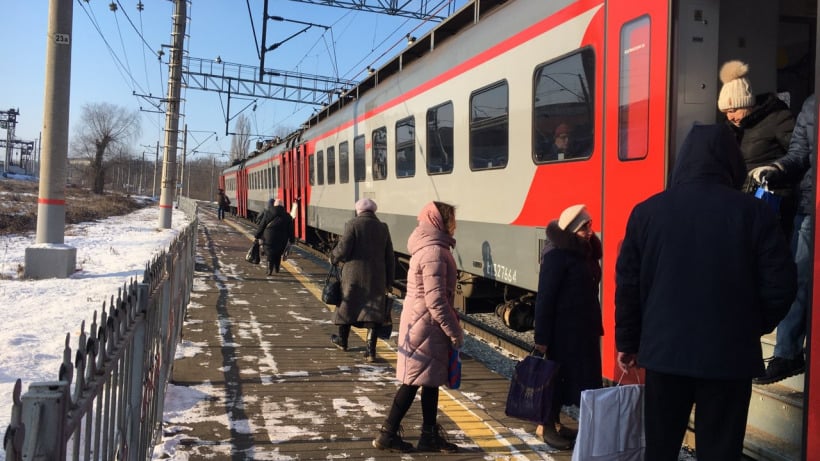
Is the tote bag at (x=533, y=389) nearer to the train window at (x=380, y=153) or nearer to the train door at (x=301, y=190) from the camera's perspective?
the train window at (x=380, y=153)

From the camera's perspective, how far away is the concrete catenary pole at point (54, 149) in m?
10.1

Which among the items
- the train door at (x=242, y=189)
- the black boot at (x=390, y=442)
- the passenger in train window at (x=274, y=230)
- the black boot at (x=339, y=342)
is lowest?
the black boot at (x=390, y=442)

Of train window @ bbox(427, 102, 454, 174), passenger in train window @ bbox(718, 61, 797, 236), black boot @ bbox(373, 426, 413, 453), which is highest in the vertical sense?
train window @ bbox(427, 102, 454, 174)

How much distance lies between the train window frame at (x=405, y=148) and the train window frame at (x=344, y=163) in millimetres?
2829

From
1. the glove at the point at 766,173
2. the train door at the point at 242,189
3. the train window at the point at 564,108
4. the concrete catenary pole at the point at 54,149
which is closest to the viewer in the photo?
the glove at the point at 766,173

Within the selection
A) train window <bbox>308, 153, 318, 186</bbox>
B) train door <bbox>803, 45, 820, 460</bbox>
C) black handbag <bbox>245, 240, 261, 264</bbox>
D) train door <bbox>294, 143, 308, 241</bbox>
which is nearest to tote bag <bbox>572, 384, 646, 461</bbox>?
train door <bbox>803, 45, 820, 460</bbox>

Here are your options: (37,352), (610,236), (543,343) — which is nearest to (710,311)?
(543,343)

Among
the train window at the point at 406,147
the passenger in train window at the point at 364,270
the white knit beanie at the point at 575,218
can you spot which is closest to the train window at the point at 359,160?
the train window at the point at 406,147

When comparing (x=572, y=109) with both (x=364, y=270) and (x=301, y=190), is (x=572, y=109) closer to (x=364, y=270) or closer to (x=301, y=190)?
(x=364, y=270)

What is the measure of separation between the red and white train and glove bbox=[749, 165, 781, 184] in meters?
0.63

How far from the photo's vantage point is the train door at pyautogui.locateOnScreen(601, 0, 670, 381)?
4.10 m

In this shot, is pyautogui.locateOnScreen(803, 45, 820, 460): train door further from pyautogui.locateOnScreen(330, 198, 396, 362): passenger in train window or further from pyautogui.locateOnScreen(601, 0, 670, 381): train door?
pyautogui.locateOnScreen(330, 198, 396, 362): passenger in train window

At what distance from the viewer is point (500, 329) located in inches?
329

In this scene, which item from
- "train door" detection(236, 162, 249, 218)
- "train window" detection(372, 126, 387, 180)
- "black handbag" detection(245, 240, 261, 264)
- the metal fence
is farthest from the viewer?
"train door" detection(236, 162, 249, 218)
